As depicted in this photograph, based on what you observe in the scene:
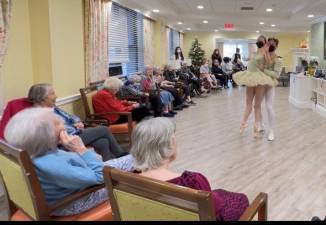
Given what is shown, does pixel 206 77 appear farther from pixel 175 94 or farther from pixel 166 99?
pixel 166 99

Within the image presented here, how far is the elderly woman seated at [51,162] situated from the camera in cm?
173

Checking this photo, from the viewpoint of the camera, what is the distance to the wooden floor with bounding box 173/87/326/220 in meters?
3.07

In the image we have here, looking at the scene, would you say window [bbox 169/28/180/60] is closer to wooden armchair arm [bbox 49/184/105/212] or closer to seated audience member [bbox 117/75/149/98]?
seated audience member [bbox 117/75/149/98]

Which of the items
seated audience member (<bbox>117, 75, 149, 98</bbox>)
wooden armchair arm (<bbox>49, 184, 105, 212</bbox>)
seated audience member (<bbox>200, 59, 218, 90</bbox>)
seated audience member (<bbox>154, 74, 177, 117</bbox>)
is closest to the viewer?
wooden armchair arm (<bbox>49, 184, 105, 212</bbox>)

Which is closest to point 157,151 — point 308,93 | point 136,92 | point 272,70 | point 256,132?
point 272,70

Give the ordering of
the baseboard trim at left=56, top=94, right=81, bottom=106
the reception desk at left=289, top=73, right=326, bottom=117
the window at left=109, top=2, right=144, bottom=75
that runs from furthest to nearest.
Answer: the reception desk at left=289, top=73, right=326, bottom=117 < the window at left=109, top=2, right=144, bottom=75 < the baseboard trim at left=56, top=94, right=81, bottom=106

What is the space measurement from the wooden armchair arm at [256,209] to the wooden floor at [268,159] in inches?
43.3

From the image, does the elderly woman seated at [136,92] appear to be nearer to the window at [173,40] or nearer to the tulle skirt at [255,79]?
the tulle skirt at [255,79]

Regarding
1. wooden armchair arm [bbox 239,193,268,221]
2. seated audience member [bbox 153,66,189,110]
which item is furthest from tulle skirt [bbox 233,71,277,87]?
wooden armchair arm [bbox 239,193,268,221]

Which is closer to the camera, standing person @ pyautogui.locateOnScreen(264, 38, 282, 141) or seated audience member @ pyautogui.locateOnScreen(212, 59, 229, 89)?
standing person @ pyautogui.locateOnScreen(264, 38, 282, 141)

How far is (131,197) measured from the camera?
54.6 inches

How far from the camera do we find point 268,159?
4188 millimetres

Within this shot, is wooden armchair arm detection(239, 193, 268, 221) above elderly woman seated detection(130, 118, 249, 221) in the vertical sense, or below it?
below

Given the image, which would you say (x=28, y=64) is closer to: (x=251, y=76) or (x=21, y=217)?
(x=21, y=217)
